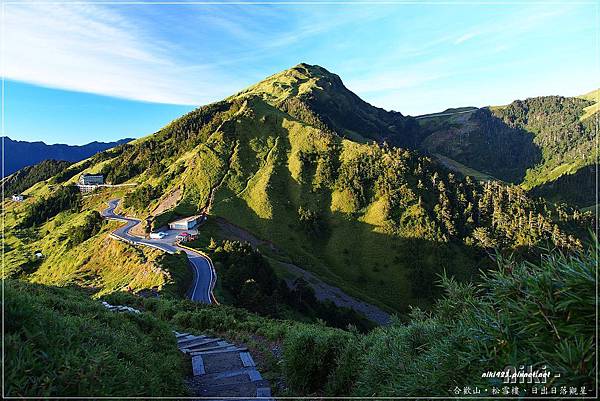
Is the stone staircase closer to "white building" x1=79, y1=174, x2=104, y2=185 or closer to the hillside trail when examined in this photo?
the hillside trail

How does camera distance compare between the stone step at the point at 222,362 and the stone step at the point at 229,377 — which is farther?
the stone step at the point at 222,362

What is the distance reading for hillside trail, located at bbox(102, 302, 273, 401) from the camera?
317 inches

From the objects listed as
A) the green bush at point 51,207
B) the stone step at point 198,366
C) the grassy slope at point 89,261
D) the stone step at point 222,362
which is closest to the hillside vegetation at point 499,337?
the stone step at point 222,362

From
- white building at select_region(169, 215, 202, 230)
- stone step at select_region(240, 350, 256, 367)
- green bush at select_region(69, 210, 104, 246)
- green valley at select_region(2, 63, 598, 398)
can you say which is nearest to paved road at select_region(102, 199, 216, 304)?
green valley at select_region(2, 63, 598, 398)

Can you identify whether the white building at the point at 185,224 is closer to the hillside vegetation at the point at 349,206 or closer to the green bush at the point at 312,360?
the hillside vegetation at the point at 349,206

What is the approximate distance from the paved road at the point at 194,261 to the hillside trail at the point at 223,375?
32.9 meters

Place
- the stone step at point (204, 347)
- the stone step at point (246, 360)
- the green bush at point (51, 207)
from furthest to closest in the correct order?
the green bush at point (51, 207), the stone step at point (204, 347), the stone step at point (246, 360)

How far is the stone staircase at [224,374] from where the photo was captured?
26.6 feet

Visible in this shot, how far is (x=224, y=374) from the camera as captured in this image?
943cm

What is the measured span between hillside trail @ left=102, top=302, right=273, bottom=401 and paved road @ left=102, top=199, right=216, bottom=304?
32.9 m

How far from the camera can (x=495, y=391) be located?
3385mm

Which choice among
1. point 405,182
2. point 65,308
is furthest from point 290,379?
point 405,182

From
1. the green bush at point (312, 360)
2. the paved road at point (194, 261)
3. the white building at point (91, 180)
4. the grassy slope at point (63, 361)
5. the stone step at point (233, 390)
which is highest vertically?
the white building at point (91, 180)

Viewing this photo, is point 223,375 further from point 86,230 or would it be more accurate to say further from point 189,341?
point 86,230
